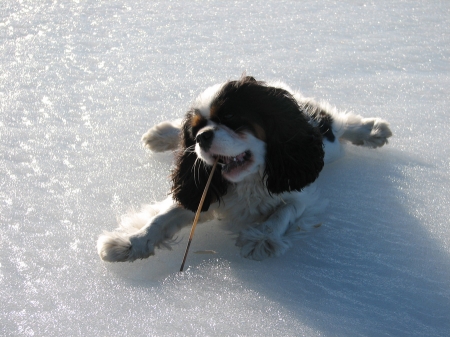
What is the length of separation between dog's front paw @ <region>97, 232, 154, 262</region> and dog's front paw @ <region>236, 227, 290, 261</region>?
449 millimetres

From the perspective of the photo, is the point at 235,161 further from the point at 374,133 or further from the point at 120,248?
the point at 374,133

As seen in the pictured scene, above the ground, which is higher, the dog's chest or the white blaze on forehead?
the white blaze on forehead

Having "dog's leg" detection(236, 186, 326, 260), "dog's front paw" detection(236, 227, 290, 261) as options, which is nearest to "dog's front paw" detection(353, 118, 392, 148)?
"dog's leg" detection(236, 186, 326, 260)

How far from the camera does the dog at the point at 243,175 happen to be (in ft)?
9.46

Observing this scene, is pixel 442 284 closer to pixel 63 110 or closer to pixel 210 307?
pixel 210 307

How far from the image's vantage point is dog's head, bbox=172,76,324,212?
2875 millimetres

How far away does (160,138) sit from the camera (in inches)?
157

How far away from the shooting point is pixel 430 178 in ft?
12.0

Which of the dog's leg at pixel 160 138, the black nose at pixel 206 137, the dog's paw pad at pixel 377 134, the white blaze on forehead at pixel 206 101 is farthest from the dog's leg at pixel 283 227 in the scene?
the dog's leg at pixel 160 138

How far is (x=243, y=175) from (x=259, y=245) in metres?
0.35

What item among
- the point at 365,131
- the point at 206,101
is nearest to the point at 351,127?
the point at 365,131

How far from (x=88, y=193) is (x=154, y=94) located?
1.56 metres

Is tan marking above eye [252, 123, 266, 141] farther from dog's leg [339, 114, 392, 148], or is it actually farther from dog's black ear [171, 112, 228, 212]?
dog's leg [339, 114, 392, 148]

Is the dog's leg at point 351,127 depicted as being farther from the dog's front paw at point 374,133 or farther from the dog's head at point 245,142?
the dog's head at point 245,142
